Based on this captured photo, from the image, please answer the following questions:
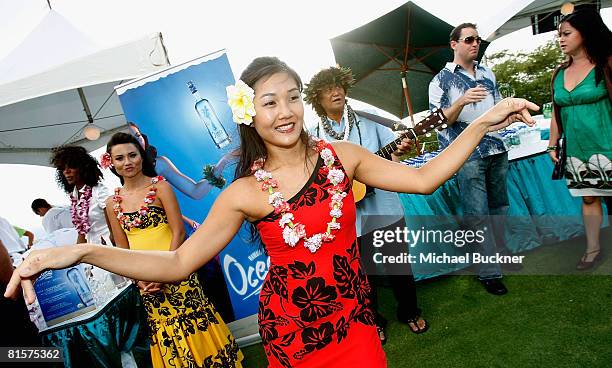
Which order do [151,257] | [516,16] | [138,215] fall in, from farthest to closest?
1. [516,16]
2. [138,215]
3. [151,257]

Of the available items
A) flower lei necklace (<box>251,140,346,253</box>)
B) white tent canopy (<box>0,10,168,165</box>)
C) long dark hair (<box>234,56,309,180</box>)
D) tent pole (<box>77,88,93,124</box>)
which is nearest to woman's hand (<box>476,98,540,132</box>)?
flower lei necklace (<box>251,140,346,253</box>)

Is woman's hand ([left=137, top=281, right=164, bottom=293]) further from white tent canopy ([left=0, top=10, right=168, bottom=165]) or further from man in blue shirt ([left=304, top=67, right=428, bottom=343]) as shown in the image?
white tent canopy ([left=0, top=10, right=168, bottom=165])

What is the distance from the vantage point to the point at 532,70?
1791 cm

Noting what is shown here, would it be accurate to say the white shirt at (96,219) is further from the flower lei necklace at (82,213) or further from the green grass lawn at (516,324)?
the green grass lawn at (516,324)

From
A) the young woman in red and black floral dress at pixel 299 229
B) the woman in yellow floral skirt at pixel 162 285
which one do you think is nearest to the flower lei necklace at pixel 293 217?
the young woman in red and black floral dress at pixel 299 229

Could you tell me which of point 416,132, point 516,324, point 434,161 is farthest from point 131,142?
point 516,324

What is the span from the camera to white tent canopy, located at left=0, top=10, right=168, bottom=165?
3.83 metres

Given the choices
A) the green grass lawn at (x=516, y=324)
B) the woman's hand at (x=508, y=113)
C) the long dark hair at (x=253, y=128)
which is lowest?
the green grass lawn at (x=516, y=324)

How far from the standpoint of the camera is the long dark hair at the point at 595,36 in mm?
3004

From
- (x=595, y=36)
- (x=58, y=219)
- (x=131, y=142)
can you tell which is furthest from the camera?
(x=58, y=219)

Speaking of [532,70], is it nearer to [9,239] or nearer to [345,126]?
[345,126]

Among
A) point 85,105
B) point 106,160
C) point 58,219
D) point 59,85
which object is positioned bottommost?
point 58,219

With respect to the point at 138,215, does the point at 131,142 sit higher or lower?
higher

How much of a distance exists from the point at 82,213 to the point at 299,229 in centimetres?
344
